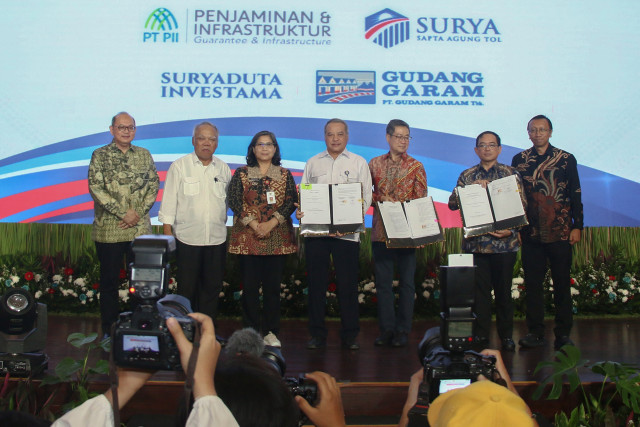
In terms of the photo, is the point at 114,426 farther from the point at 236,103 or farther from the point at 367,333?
the point at 236,103

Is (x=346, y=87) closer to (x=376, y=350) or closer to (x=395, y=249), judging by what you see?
(x=395, y=249)

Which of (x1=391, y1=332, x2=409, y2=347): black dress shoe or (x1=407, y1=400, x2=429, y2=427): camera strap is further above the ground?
(x1=407, y1=400, x2=429, y2=427): camera strap

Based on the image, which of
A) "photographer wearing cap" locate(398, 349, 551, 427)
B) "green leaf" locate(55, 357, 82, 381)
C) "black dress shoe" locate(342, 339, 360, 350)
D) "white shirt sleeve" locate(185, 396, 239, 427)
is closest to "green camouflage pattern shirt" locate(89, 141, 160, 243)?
"green leaf" locate(55, 357, 82, 381)

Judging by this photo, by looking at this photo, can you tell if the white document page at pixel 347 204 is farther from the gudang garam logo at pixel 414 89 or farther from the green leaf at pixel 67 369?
the gudang garam logo at pixel 414 89

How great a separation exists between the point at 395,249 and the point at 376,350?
0.60 meters

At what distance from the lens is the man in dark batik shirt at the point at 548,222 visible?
142 inches

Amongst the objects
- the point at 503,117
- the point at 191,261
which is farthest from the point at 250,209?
the point at 503,117

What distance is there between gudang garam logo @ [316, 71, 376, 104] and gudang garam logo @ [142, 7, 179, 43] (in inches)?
48.5

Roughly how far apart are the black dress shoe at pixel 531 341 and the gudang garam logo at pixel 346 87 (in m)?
2.37

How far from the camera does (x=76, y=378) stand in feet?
8.73

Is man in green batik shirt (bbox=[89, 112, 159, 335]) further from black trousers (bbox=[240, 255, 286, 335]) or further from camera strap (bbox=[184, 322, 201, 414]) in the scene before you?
camera strap (bbox=[184, 322, 201, 414])

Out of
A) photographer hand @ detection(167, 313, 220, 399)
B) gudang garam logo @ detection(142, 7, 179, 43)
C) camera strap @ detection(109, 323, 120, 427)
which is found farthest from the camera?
gudang garam logo @ detection(142, 7, 179, 43)

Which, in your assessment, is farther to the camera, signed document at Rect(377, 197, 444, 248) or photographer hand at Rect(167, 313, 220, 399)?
signed document at Rect(377, 197, 444, 248)

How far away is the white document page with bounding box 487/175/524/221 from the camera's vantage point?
3486 mm
